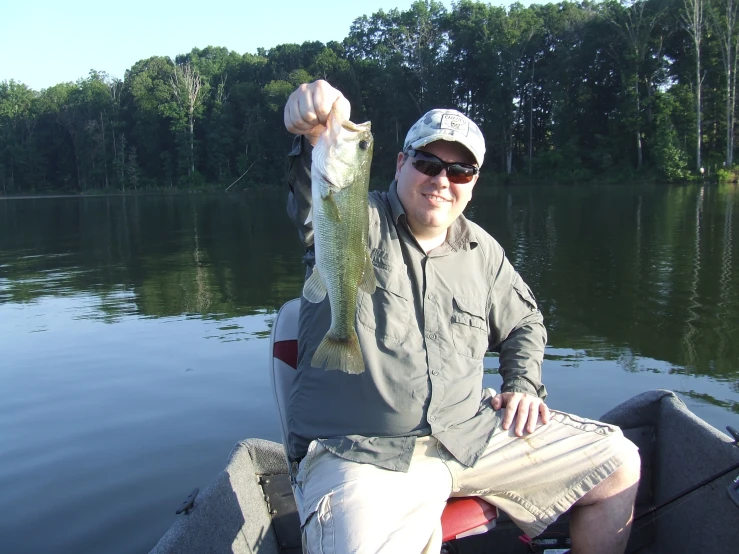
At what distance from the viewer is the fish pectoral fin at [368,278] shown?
2.79 meters

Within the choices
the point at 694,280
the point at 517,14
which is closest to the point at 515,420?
the point at 694,280

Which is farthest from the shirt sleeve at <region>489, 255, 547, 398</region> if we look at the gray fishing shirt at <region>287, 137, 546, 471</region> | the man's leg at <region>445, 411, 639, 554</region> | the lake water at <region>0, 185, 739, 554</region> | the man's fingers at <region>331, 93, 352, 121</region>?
the lake water at <region>0, 185, 739, 554</region>

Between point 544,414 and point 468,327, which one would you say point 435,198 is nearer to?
point 468,327

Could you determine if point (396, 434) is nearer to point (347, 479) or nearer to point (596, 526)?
point (347, 479)

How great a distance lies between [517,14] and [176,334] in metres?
51.8

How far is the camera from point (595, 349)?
8.70 m

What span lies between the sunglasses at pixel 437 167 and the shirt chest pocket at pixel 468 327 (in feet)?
1.90

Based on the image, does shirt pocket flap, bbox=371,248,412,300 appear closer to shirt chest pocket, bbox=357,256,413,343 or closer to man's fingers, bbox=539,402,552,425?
shirt chest pocket, bbox=357,256,413,343

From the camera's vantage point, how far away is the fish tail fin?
2717mm

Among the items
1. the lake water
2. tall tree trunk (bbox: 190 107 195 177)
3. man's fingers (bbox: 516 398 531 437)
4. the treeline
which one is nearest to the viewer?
man's fingers (bbox: 516 398 531 437)

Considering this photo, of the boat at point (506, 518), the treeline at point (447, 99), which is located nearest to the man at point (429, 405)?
the boat at point (506, 518)

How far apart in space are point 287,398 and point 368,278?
32.0 inches

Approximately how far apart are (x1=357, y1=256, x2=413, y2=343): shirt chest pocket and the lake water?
279 cm

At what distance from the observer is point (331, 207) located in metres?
2.62
